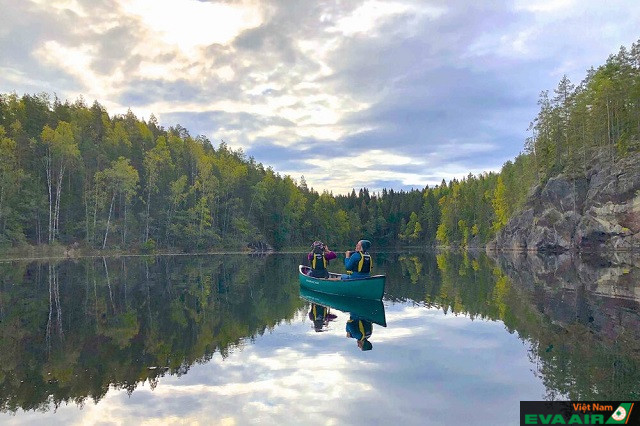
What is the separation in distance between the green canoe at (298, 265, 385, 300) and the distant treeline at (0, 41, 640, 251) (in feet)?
178

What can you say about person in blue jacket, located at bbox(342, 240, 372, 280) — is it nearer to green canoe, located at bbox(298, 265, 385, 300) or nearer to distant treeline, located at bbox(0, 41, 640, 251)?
green canoe, located at bbox(298, 265, 385, 300)

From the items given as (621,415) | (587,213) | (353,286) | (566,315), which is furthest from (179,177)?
(621,415)

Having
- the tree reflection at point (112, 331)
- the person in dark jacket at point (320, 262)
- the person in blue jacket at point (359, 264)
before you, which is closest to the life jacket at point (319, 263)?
the person in dark jacket at point (320, 262)

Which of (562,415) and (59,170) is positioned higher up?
(59,170)

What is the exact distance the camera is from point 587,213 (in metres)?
61.5

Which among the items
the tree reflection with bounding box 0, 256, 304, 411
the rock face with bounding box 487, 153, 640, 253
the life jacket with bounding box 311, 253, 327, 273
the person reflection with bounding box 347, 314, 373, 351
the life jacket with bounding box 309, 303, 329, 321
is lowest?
the life jacket with bounding box 309, 303, 329, 321

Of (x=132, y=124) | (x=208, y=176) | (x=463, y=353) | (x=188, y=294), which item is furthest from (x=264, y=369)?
(x=132, y=124)

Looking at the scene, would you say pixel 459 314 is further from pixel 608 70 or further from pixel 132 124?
pixel 132 124

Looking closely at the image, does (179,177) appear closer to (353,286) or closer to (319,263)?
(319,263)

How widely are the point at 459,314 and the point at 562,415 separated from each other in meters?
11.5

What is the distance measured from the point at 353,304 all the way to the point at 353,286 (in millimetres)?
883

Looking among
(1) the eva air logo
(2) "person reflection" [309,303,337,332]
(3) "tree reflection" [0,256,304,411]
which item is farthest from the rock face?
(1) the eva air logo

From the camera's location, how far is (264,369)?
1146cm

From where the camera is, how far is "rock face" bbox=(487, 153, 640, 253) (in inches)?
2159
